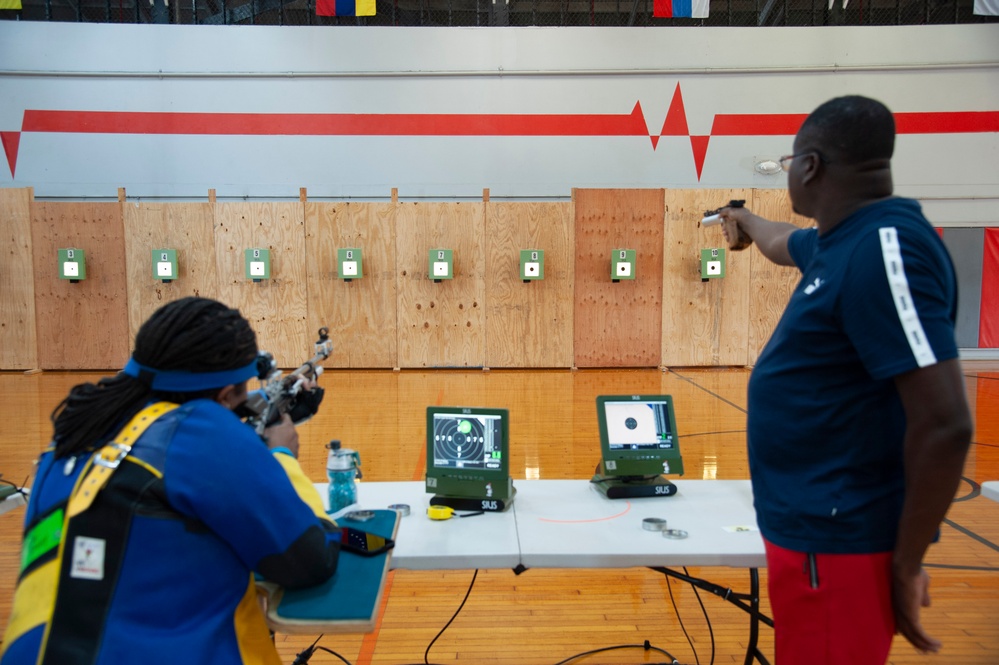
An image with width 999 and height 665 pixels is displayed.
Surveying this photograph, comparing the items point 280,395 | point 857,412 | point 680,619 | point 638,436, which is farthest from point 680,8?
point 857,412

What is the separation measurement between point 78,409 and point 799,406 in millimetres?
1410

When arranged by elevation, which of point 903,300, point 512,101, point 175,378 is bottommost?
point 175,378

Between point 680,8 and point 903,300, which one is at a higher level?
point 680,8

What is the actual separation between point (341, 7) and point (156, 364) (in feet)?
31.5

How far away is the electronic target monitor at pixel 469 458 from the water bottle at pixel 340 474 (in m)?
0.25

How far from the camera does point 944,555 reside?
326 centimetres

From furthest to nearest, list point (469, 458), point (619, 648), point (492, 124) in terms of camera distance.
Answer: point (492, 124) → point (619, 648) → point (469, 458)

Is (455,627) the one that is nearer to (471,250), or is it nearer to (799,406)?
(799,406)

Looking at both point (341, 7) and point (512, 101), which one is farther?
point (512, 101)

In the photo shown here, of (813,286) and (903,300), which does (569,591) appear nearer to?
→ (813,286)

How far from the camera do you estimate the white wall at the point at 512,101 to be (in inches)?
376

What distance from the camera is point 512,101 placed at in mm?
9703

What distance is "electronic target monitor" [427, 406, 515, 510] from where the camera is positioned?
81.4 inches

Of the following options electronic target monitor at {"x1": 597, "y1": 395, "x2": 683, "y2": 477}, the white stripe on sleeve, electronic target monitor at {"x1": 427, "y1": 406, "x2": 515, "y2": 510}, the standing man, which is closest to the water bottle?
electronic target monitor at {"x1": 427, "y1": 406, "x2": 515, "y2": 510}
